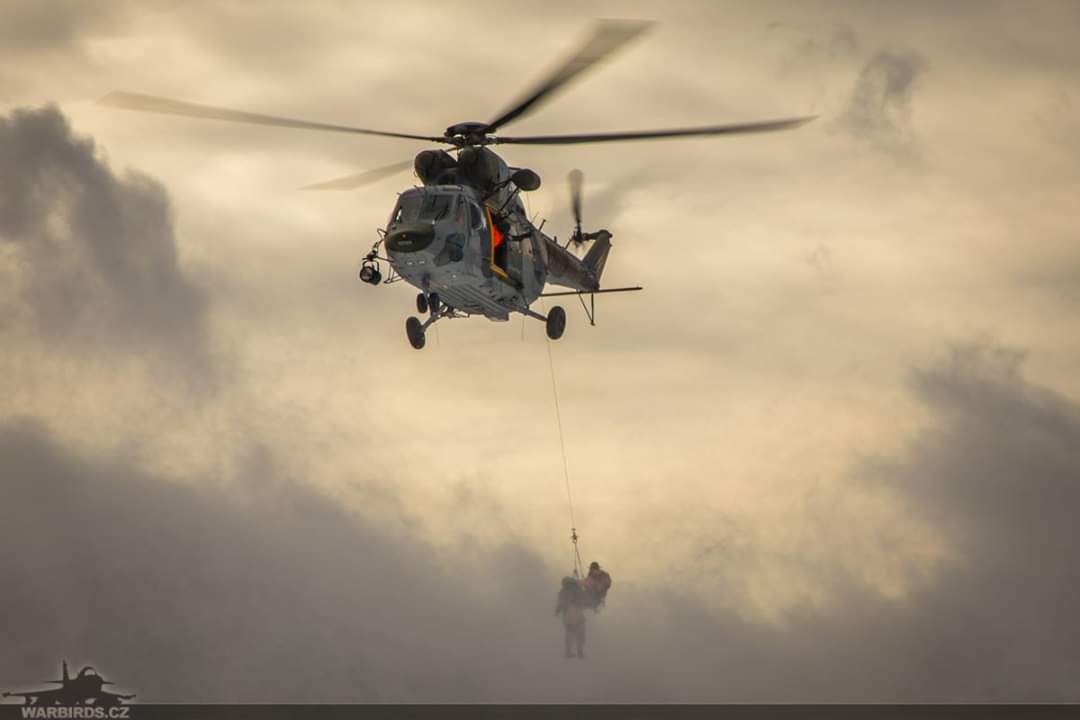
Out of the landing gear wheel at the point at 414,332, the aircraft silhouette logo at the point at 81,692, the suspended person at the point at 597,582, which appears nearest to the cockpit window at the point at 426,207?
the landing gear wheel at the point at 414,332

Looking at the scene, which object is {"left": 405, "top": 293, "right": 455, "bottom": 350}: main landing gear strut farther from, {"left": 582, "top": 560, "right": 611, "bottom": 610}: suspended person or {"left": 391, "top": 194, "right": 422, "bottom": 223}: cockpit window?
{"left": 582, "top": 560, "right": 611, "bottom": 610}: suspended person

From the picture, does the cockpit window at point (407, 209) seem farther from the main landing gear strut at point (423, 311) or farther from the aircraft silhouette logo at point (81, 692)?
the aircraft silhouette logo at point (81, 692)

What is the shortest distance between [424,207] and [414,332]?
13.0ft

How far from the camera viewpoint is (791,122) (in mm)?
33344

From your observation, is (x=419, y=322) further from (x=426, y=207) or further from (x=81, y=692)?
(x=81, y=692)

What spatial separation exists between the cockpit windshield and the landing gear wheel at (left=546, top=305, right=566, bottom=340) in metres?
6.27

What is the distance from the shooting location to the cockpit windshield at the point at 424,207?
1476 inches

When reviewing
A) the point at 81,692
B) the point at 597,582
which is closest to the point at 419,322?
the point at 597,582
